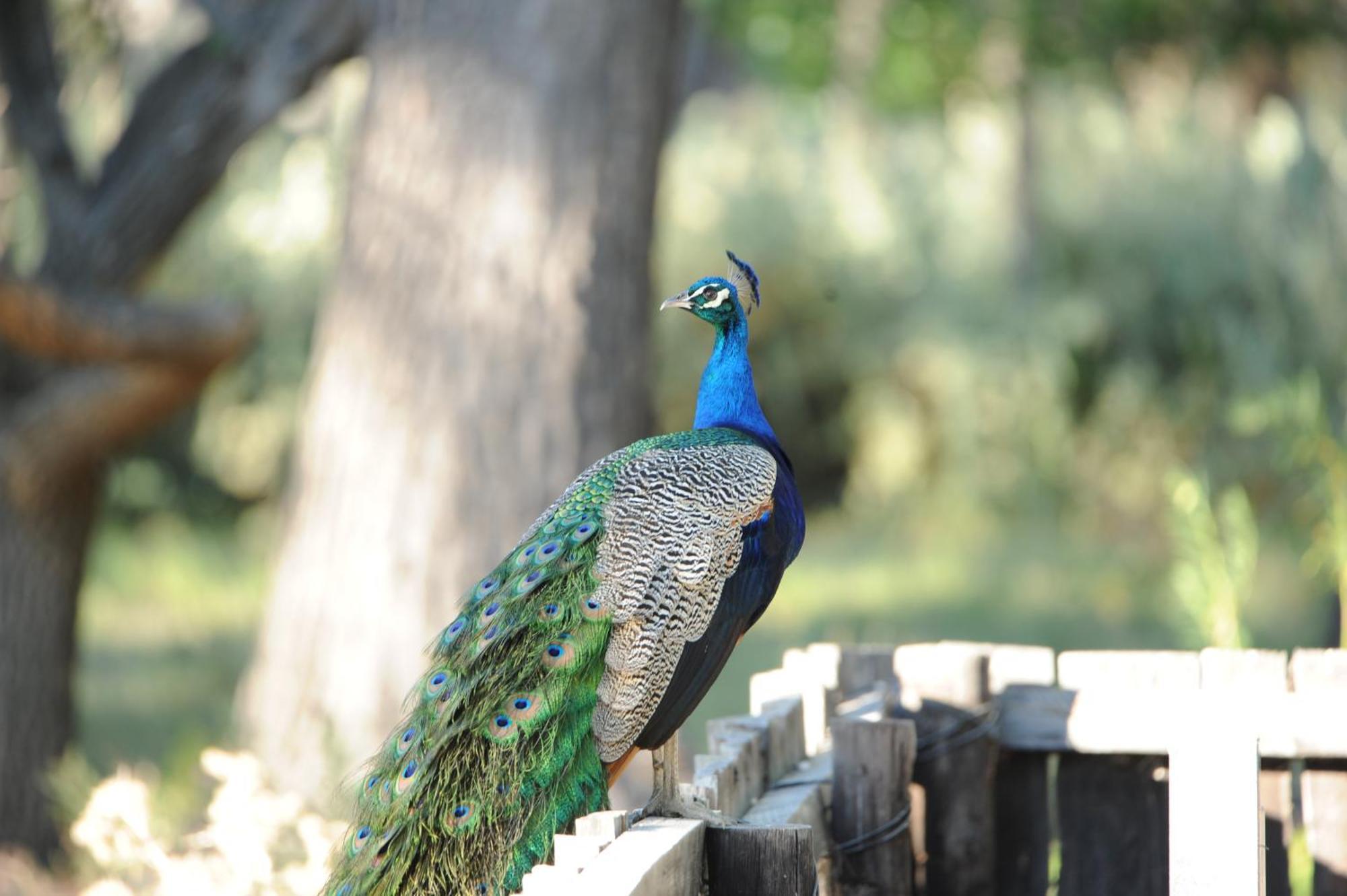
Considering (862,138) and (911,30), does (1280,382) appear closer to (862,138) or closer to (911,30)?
(862,138)

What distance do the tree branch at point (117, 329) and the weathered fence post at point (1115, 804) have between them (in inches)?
110

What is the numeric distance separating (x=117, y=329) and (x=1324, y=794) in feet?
11.0

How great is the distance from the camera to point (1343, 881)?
2.76m

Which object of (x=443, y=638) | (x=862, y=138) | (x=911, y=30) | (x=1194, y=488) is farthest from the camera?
(x=911, y=30)

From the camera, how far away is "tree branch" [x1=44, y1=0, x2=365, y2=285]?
16.1 ft

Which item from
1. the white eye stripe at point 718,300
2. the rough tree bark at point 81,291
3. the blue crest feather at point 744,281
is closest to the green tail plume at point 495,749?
the white eye stripe at point 718,300

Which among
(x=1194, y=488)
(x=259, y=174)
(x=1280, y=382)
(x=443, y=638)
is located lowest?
(x=443, y=638)

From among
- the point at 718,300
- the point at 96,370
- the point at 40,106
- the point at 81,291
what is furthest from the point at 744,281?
the point at 40,106

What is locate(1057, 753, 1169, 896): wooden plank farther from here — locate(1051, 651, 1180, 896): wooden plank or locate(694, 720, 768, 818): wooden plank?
locate(694, 720, 768, 818): wooden plank

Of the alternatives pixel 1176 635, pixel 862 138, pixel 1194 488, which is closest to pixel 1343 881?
pixel 1194 488

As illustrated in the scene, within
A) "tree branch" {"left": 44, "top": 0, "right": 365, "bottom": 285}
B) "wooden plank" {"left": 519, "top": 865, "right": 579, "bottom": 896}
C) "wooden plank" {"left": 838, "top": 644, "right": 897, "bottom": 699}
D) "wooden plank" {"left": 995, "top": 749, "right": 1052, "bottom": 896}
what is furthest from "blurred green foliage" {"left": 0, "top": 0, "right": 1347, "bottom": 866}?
"wooden plank" {"left": 519, "top": 865, "right": 579, "bottom": 896}

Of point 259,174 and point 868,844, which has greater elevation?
point 259,174

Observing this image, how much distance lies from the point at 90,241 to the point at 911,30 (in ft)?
28.7

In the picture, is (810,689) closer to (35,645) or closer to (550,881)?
(550,881)
